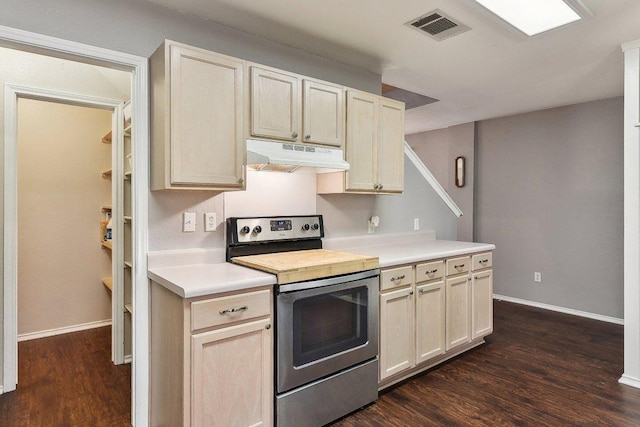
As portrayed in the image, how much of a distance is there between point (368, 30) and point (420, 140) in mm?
3896

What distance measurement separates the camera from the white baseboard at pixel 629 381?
276cm

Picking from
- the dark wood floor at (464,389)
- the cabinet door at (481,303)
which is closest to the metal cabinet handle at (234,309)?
the dark wood floor at (464,389)

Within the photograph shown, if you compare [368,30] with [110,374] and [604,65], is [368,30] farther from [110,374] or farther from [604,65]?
[110,374]

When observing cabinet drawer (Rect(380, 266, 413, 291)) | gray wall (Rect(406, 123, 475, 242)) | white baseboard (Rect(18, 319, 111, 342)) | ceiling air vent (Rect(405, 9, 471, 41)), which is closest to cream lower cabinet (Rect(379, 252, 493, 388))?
cabinet drawer (Rect(380, 266, 413, 291))

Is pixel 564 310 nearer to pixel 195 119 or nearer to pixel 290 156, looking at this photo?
pixel 290 156

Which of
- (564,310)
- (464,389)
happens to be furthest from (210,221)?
(564,310)

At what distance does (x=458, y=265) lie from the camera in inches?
125

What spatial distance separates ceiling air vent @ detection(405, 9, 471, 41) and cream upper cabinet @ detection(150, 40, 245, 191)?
119cm

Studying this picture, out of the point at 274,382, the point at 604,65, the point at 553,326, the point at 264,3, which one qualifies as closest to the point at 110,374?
the point at 274,382

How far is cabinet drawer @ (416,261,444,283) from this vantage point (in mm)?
2849

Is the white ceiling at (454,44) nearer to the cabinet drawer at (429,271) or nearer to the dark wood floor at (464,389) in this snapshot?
the cabinet drawer at (429,271)

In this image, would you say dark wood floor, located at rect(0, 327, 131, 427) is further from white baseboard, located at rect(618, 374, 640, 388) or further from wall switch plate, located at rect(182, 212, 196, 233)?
white baseboard, located at rect(618, 374, 640, 388)

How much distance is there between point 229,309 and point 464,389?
1833mm

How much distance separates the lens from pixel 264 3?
2289 mm
